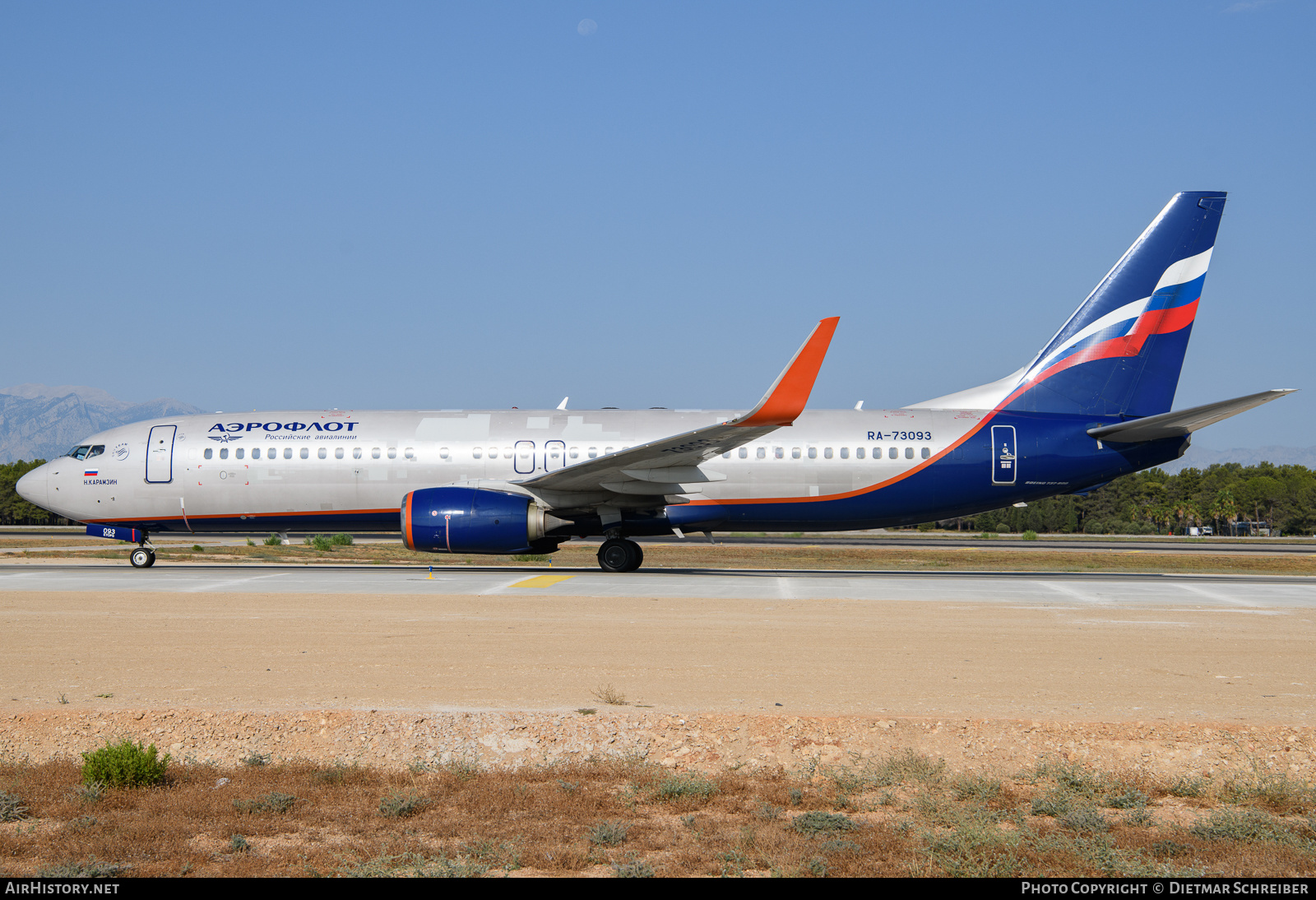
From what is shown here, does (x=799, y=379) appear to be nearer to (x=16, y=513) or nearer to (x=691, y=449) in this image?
(x=691, y=449)

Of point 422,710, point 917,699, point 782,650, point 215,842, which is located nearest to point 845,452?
point 782,650

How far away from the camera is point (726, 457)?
2241 cm

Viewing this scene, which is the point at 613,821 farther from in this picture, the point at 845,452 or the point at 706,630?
the point at 845,452

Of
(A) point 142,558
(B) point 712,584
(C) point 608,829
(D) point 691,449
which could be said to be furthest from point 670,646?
(A) point 142,558

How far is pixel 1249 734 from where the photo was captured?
8039 millimetres

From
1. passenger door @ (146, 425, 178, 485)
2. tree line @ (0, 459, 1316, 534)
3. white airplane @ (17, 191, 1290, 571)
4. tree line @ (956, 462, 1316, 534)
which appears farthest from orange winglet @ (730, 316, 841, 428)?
tree line @ (956, 462, 1316, 534)

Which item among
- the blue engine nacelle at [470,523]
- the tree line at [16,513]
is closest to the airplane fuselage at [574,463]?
the blue engine nacelle at [470,523]

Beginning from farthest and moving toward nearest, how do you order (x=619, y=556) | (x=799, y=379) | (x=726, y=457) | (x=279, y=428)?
1. (x=279, y=428)
2. (x=726, y=457)
3. (x=619, y=556)
4. (x=799, y=379)

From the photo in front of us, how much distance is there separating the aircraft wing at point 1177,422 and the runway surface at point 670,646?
3.63m

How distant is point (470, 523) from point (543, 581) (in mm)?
2174

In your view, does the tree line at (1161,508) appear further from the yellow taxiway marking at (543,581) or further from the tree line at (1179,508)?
the yellow taxiway marking at (543,581)

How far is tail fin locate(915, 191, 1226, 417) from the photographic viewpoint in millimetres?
23156

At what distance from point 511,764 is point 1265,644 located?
389 inches

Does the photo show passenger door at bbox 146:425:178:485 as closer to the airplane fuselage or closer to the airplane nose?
the airplane fuselage
